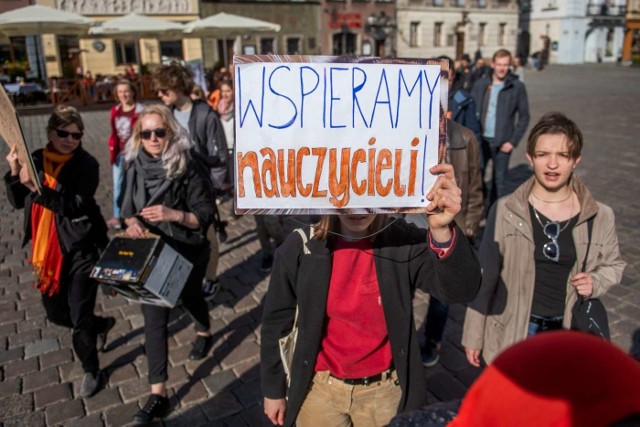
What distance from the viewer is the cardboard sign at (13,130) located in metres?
2.54

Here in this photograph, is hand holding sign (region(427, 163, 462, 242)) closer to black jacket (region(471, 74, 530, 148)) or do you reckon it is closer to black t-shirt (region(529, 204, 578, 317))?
black t-shirt (region(529, 204, 578, 317))

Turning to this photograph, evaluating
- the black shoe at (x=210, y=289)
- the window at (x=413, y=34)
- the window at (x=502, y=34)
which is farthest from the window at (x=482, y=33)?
the black shoe at (x=210, y=289)

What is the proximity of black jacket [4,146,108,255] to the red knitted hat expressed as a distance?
10.1 feet

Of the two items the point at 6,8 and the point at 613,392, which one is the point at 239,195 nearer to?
the point at 613,392

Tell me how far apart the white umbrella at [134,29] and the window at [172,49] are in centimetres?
834

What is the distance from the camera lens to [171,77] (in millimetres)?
4988

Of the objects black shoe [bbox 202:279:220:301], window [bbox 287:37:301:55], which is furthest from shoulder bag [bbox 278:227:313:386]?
window [bbox 287:37:301:55]

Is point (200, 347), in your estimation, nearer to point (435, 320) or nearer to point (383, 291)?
point (435, 320)

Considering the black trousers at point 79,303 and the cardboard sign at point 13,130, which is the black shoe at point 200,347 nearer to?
the black trousers at point 79,303

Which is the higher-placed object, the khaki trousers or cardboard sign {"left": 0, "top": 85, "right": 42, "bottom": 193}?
cardboard sign {"left": 0, "top": 85, "right": 42, "bottom": 193}

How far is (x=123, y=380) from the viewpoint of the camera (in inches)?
145

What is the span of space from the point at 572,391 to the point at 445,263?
1.11 metres

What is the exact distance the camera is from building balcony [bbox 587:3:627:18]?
44.4 metres

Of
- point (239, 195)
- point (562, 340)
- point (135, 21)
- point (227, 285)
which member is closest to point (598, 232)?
point (239, 195)
